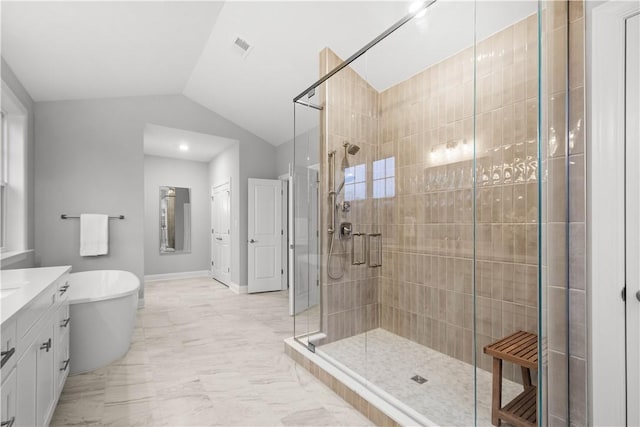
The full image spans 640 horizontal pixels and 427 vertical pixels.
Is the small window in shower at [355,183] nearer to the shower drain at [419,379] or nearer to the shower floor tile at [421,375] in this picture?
the shower floor tile at [421,375]

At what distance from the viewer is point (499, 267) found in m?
Result: 1.85

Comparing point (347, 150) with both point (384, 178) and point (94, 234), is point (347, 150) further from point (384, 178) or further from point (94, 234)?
point (94, 234)

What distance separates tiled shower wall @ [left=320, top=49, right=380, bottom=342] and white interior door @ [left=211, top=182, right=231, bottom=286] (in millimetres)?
3258

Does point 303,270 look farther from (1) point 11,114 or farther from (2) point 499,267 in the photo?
(1) point 11,114

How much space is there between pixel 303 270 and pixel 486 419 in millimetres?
1946

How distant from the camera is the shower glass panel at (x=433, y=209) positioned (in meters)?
1.76

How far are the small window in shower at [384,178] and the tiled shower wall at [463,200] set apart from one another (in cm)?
4

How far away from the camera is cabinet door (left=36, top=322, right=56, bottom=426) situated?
1.46 metres

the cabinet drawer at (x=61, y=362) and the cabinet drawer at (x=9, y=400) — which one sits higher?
the cabinet drawer at (x=9, y=400)

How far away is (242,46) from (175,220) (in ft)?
13.8

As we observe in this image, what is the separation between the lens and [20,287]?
5.47 ft

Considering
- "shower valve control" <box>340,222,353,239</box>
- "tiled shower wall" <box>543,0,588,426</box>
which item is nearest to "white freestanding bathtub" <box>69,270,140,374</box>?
"shower valve control" <box>340,222,353,239</box>

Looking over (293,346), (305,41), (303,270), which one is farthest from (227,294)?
(305,41)

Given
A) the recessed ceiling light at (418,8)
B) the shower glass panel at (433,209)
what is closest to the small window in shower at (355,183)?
the shower glass panel at (433,209)
